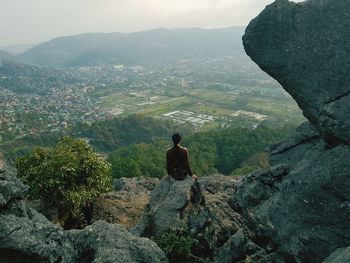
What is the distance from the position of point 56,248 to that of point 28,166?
35.0ft

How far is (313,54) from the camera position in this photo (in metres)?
10.8

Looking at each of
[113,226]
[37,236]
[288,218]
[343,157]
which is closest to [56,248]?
[37,236]

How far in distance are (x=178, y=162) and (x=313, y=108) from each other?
6.70 meters

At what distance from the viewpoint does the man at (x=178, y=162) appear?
15.9m

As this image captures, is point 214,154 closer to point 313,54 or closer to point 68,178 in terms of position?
point 68,178

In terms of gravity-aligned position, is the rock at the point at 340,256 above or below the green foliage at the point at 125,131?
above

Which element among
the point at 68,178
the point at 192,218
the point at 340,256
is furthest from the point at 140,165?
the point at 340,256

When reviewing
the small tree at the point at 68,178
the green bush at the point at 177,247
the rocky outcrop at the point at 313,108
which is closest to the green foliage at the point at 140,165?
the small tree at the point at 68,178

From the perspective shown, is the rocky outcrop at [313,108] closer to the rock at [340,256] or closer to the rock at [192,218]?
the rock at [340,256]

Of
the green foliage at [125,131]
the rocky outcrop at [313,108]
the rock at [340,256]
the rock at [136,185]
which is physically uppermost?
the rocky outcrop at [313,108]

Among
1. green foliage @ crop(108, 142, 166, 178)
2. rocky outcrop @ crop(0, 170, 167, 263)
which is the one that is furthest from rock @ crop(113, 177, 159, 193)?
green foliage @ crop(108, 142, 166, 178)

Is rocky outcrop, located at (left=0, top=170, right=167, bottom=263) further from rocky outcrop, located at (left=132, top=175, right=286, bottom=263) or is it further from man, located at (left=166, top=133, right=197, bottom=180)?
man, located at (left=166, top=133, right=197, bottom=180)

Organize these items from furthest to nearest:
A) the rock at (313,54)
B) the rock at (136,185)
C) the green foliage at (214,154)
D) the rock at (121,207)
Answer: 1. the green foliage at (214,154)
2. the rock at (136,185)
3. the rock at (121,207)
4. the rock at (313,54)

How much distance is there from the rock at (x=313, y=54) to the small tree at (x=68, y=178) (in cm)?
1061
